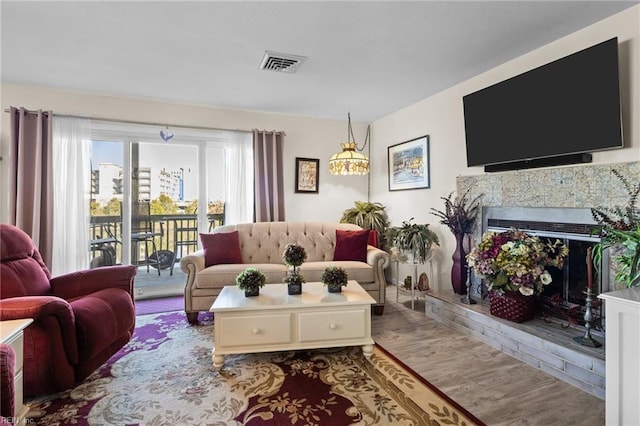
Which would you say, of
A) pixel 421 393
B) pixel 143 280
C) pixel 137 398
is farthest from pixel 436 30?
pixel 143 280

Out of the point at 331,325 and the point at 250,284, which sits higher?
the point at 250,284

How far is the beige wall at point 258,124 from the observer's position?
3.48m

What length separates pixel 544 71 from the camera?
2453 millimetres

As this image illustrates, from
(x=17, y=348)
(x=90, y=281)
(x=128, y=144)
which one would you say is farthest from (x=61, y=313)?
(x=128, y=144)

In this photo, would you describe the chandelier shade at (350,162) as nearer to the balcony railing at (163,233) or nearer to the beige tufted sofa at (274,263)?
the beige tufted sofa at (274,263)

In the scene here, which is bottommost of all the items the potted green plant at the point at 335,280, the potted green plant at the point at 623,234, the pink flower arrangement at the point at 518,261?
the potted green plant at the point at 335,280

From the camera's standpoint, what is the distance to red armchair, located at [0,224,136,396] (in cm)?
179

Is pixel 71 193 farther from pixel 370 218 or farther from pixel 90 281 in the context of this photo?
pixel 370 218

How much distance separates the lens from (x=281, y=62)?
2.84m

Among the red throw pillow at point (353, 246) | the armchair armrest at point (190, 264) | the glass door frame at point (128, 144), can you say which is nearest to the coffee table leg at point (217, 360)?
the armchair armrest at point (190, 264)

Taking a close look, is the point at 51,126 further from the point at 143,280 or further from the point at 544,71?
the point at 544,71

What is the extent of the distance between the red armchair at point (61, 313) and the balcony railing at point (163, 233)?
1.55 m

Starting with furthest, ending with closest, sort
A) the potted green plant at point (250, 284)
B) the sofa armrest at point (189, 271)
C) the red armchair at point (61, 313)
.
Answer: the sofa armrest at point (189, 271) < the potted green plant at point (250, 284) < the red armchair at point (61, 313)

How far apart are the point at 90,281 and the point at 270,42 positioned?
2.29 meters
